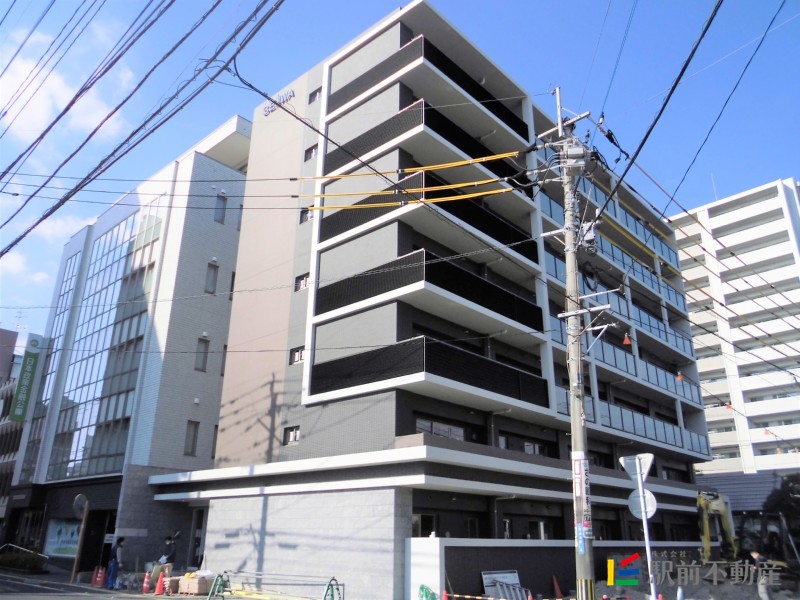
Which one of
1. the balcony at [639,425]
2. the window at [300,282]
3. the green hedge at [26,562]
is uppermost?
the window at [300,282]

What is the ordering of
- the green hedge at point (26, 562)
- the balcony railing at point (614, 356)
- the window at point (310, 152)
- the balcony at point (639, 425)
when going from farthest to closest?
the balcony railing at point (614, 356), the window at point (310, 152), the balcony at point (639, 425), the green hedge at point (26, 562)

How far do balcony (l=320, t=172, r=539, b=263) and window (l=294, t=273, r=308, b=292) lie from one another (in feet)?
5.93

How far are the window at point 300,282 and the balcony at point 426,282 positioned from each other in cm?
172

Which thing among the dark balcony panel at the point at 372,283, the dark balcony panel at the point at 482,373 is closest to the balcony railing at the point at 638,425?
the dark balcony panel at the point at 482,373

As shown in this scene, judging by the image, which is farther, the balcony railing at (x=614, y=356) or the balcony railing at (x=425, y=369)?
the balcony railing at (x=614, y=356)

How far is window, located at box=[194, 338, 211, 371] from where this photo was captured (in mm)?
31203

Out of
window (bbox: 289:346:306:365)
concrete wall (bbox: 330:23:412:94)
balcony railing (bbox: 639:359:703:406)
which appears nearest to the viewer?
window (bbox: 289:346:306:365)

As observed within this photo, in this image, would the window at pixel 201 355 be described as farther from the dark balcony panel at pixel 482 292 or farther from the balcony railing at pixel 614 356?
the balcony railing at pixel 614 356

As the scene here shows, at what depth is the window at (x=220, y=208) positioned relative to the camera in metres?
34.3

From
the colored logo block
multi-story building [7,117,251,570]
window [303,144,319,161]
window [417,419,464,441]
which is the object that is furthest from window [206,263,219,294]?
the colored logo block

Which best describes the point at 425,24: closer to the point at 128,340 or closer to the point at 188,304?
the point at 188,304

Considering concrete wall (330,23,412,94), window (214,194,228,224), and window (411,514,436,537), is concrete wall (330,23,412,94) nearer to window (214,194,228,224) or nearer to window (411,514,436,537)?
window (214,194,228,224)

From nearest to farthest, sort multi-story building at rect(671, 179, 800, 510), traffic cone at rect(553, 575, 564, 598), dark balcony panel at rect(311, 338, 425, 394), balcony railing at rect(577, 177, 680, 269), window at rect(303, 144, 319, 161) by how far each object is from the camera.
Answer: traffic cone at rect(553, 575, 564, 598), dark balcony panel at rect(311, 338, 425, 394), window at rect(303, 144, 319, 161), balcony railing at rect(577, 177, 680, 269), multi-story building at rect(671, 179, 800, 510)

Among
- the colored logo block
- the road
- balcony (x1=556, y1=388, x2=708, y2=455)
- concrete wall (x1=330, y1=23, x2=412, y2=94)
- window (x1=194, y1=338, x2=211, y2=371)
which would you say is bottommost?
the road
